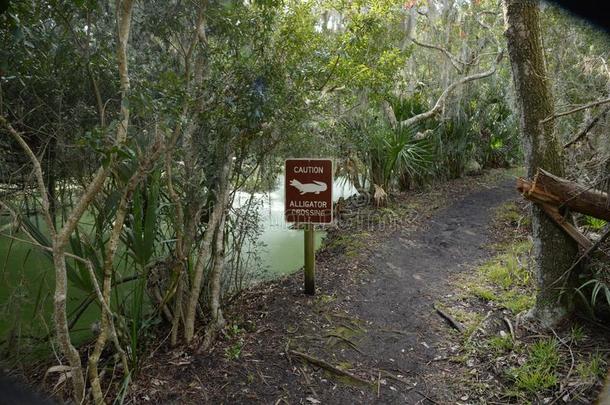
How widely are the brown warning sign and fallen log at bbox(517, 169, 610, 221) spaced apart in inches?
55.8

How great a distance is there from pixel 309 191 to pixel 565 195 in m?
1.78

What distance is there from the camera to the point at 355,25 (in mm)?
4039

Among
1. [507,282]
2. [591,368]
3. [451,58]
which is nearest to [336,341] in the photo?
[591,368]

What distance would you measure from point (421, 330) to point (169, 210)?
211 cm

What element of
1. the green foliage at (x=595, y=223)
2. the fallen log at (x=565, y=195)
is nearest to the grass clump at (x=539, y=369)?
the fallen log at (x=565, y=195)

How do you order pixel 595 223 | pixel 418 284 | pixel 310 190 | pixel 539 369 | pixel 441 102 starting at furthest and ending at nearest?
pixel 441 102 < pixel 418 284 < pixel 595 223 < pixel 310 190 < pixel 539 369

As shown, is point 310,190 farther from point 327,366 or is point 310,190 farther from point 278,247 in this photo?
point 278,247

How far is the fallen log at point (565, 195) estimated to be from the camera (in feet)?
8.36

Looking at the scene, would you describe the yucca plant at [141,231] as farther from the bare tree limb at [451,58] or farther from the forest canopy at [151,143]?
the bare tree limb at [451,58]

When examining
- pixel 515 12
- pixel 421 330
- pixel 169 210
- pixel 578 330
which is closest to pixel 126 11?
pixel 169 210

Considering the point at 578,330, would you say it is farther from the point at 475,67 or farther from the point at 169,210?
the point at 475,67

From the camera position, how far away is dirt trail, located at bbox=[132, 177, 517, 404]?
102 inches

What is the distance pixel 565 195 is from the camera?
2.63 m

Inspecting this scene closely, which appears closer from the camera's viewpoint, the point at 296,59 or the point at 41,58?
the point at 41,58
